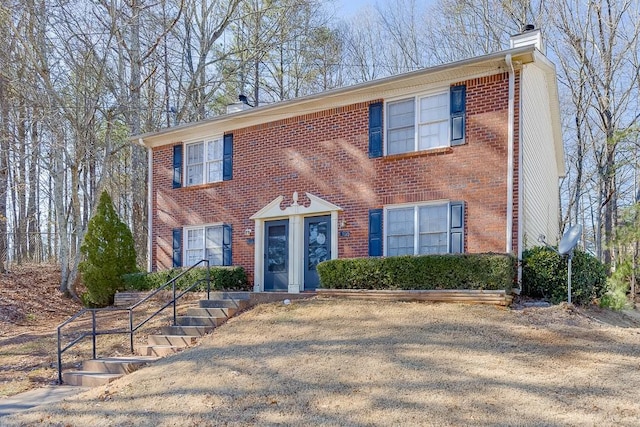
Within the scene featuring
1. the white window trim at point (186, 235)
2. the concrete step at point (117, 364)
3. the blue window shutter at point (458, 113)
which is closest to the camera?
the concrete step at point (117, 364)

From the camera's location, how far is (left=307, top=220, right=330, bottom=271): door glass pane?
12312 mm

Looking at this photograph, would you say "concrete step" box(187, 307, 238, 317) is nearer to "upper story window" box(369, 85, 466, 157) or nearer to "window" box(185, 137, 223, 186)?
"upper story window" box(369, 85, 466, 157)

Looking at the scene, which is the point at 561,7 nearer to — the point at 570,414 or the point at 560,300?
the point at 560,300

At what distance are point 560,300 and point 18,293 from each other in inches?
576

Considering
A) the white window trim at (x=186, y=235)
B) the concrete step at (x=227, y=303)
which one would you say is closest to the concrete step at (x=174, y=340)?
the concrete step at (x=227, y=303)

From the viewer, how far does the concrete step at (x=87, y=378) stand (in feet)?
25.5

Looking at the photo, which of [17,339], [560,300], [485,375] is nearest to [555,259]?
[560,300]

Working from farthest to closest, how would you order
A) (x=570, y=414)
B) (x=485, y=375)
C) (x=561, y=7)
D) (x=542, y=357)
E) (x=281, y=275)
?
(x=561, y=7) < (x=281, y=275) < (x=542, y=357) < (x=485, y=375) < (x=570, y=414)

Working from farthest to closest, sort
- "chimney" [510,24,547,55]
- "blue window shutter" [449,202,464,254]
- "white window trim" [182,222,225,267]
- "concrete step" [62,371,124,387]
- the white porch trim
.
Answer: "white window trim" [182,222,225,267]
the white porch trim
"chimney" [510,24,547,55]
"blue window shutter" [449,202,464,254]
"concrete step" [62,371,124,387]

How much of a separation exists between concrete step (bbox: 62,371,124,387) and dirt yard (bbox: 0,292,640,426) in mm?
546

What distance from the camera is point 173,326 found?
9664 mm

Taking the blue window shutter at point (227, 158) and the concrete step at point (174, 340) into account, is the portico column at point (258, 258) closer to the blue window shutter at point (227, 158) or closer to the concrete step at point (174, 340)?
the blue window shutter at point (227, 158)

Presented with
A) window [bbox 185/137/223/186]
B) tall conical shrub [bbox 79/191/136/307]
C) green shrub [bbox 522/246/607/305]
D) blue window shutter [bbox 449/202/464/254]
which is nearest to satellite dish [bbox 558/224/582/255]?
green shrub [bbox 522/246/607/305]

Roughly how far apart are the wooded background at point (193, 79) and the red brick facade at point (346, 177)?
3.73 meters
